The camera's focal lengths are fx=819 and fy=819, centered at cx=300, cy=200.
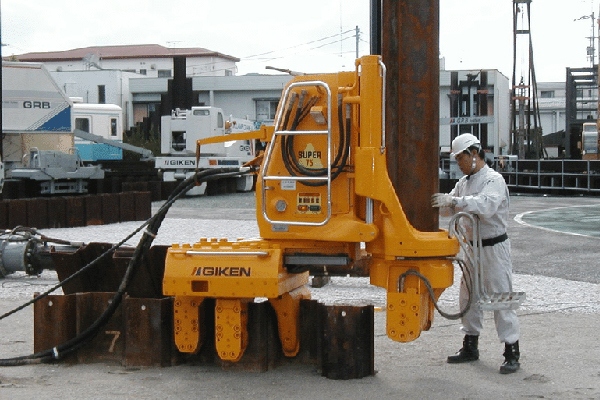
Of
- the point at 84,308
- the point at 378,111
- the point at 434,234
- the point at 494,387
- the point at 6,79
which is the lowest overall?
the point at 494,387

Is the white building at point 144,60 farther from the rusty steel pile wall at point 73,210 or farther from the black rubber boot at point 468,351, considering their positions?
the black rubber boot at point 468,351

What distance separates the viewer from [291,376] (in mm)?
6746

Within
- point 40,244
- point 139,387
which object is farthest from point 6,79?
point 139,387

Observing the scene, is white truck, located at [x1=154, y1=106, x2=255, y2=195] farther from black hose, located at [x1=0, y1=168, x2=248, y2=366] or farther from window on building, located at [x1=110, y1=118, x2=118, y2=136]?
black hose, located at [x1=0, y1=168, x2=248, y2=366]

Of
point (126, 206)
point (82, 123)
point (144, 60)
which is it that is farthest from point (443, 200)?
point (144, 60)

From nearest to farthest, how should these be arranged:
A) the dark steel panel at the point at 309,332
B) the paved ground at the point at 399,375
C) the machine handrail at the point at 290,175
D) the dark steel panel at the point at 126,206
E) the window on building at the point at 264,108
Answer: the machine handrail at the point at 290,175 < the paved ground at the point at 399,375 < the dark steel panel at the point at 309,332 < the dark steel panel at the point at 126,206 < the window on building at the point at 264,108

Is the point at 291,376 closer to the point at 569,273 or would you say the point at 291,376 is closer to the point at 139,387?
the point at 139,387

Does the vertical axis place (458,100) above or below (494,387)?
above

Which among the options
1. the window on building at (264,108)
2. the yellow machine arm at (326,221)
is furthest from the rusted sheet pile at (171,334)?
the window on building at (264,108)

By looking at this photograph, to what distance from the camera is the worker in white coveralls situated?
6.76 metres

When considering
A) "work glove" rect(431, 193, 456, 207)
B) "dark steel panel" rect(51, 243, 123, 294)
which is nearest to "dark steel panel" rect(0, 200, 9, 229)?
"dark steel panel" rect(51, 243, 123, 294)

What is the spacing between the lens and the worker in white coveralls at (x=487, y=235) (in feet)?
22.2

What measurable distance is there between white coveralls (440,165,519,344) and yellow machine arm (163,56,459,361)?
21.4 inches

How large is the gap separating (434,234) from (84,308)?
127 inches
